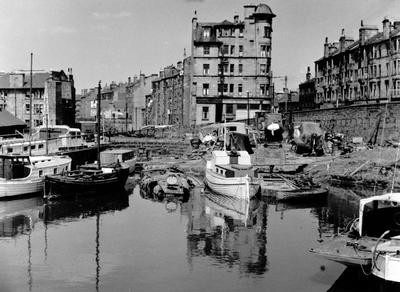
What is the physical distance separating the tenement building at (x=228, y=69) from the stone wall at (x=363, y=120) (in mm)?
12726

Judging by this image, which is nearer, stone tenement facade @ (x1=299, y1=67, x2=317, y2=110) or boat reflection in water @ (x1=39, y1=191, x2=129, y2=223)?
boat reflection in water @ (x1=39, y1=191, x2=129, y2=223)

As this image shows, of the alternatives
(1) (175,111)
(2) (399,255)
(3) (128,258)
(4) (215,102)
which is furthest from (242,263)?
(1) (175,111)

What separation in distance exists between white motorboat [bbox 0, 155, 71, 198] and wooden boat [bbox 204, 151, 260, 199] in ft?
50.5

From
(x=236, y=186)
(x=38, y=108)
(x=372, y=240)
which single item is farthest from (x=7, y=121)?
(x=372, y=240)

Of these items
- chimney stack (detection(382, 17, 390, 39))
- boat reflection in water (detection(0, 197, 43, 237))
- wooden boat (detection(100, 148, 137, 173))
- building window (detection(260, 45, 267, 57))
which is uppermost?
chimney stack (detection(382, 17, 390, 39))

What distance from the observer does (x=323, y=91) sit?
10850 cm

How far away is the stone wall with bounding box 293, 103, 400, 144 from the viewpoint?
67.1m

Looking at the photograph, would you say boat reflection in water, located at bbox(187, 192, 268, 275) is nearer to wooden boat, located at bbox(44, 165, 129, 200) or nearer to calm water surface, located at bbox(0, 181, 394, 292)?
calm water surface, located at bbox(0, 181, 394, 292)

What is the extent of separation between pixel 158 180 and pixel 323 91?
6481 centimetres

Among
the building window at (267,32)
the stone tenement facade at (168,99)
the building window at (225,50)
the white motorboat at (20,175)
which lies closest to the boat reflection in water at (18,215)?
the white motorboat at (20,175)

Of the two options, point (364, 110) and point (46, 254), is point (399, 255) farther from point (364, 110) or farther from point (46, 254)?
point (364, 110)

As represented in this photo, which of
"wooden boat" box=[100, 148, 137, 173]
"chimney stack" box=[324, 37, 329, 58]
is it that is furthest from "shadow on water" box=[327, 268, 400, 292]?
"chimney stack" box=[324, 37, 329, 58]

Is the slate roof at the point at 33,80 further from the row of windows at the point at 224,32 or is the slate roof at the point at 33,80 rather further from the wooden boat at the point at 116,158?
the wooden boat at the point at 116,158

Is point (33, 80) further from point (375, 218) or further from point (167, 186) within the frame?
point (375, 218)
